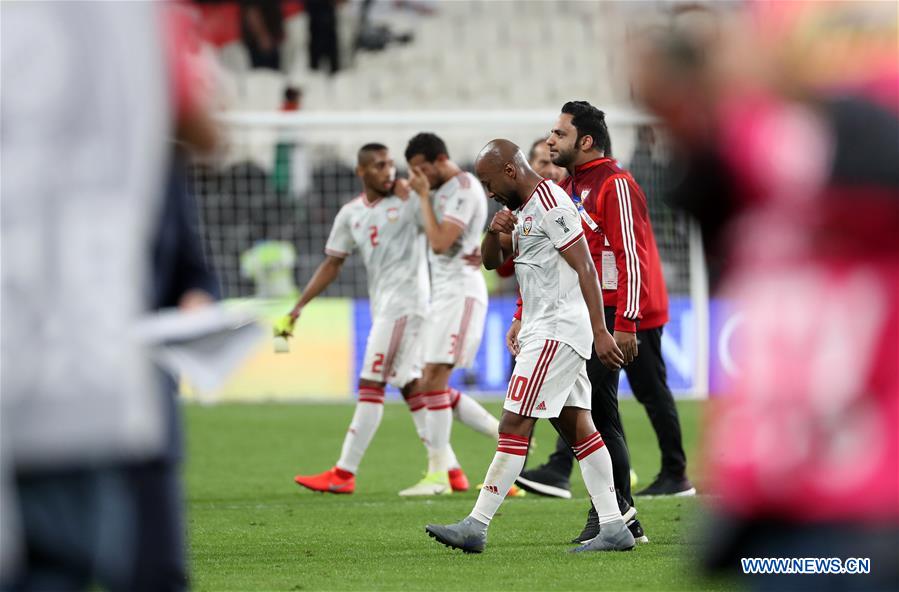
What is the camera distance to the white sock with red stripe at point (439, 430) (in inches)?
368

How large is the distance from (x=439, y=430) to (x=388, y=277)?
42.7 inches

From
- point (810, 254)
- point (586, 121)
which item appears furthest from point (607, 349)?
point (810, 254)

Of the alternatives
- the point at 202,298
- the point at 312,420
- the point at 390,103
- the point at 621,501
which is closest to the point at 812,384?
the point at 202,298

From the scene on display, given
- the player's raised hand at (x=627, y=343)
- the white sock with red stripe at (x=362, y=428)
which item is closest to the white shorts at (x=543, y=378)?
the player's raised hand at (x=627, y=343)

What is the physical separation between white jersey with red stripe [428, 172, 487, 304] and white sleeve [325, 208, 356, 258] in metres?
0.57

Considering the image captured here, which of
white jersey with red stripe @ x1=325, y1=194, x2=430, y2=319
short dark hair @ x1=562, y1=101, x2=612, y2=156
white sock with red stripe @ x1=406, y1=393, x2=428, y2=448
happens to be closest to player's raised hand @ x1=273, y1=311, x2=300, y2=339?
white jersey with red stripe @ x1=325, y1=194, x2=430, y2=319

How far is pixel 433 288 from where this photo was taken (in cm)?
996

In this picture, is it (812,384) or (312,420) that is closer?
(812,384)

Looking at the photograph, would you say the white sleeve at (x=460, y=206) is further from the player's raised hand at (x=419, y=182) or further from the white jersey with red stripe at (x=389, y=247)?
the white jersey with red stripe at (x=389, y=247)

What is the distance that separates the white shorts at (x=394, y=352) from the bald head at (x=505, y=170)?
127 inches

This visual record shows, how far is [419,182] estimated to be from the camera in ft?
30.6

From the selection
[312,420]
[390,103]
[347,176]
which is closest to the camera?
[312,420]

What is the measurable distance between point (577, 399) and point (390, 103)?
52.5ft

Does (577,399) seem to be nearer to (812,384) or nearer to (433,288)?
(433,288)
